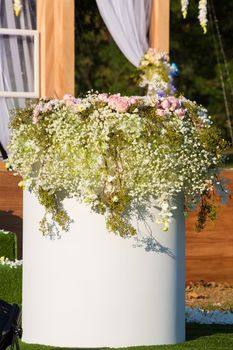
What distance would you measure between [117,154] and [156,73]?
706 cm

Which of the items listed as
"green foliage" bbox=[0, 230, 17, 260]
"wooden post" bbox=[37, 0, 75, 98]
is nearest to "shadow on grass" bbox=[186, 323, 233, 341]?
"green foliage" bbox=[0, 230, 17, 260]

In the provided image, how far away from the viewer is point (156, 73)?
604 inches

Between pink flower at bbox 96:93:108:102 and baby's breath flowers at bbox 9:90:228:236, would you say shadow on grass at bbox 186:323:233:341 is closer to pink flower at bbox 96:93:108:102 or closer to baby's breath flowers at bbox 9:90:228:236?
baby's breath flowers at bbox 9:90:228:236

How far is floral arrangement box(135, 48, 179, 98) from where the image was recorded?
15.0 m

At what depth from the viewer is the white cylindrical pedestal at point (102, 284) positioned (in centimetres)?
851

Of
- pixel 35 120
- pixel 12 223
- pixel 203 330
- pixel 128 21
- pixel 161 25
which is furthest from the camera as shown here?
pixel 128 21

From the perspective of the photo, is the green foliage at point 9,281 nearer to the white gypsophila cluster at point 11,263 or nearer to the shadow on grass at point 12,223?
the white gypsophila cluster at point 11,263

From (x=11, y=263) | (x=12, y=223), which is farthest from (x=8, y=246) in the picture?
(x=12, y=223)

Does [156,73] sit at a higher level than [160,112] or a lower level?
higher

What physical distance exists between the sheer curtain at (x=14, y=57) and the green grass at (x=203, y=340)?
5.41 meters

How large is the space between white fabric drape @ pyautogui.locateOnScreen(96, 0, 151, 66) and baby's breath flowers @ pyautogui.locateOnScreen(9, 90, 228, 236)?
6591 mm

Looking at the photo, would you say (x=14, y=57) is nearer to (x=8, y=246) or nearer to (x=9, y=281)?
(x=8, y=246)

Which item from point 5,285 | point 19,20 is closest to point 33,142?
point 5,285

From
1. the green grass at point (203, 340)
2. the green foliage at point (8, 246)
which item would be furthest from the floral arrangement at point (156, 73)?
the green grass at point (203, 340)
